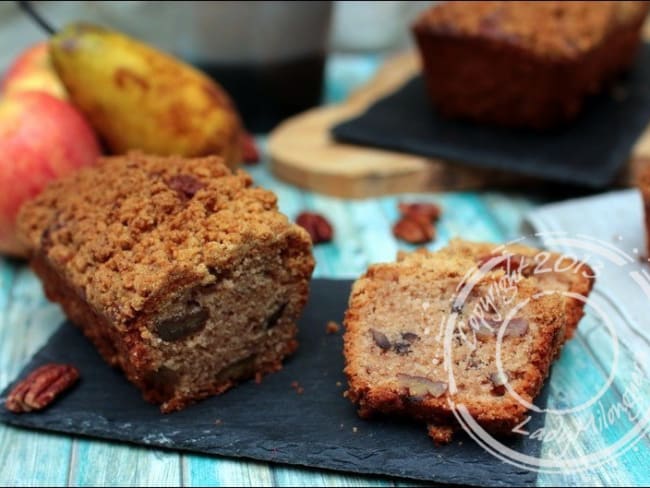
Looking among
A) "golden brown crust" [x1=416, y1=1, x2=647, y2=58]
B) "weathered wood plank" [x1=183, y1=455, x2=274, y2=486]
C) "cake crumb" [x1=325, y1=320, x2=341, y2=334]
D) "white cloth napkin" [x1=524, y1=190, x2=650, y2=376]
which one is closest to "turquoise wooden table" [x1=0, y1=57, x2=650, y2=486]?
"weathered wood plank" [x1=183, y1=455, x2=274, y2=486]

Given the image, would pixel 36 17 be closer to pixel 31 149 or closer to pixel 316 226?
pixel 31 149

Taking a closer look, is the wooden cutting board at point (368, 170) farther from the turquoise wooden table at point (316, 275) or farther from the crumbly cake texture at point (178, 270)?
the crumbly cake texture at point (178, 270)

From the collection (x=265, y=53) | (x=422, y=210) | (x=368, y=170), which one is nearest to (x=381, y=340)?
(x=422, y=210)

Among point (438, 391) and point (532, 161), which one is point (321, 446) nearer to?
point (438, 391)

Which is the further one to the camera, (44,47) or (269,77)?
Answer: (269,77)

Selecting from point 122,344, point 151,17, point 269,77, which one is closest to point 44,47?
point 151,17
